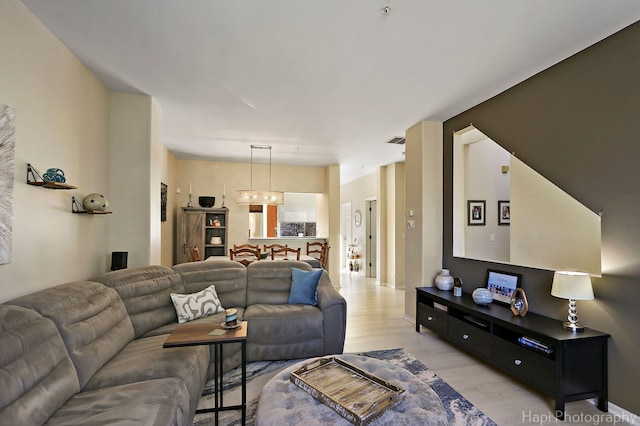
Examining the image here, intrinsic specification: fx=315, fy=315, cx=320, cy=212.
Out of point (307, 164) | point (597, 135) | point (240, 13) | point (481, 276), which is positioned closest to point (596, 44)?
point (597, 135)

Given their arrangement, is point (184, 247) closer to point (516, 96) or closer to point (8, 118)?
point (8, 118)

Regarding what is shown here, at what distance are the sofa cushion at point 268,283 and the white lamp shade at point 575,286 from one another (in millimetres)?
2475

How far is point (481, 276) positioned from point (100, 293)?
12.3 ft

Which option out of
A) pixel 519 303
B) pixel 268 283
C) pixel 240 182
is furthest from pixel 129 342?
pixel 240 182

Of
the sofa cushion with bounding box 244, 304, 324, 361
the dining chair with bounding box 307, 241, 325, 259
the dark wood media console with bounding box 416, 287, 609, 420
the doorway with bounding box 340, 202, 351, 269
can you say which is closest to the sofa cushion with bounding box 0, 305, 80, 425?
the sofa cushion with bounding box 244, 304, 324, 361

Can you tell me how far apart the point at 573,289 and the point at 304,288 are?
2.43 metres

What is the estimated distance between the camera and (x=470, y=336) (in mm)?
3193

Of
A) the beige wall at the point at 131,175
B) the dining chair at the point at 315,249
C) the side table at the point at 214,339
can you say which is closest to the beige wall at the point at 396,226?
the dining chair at the point at 315,249

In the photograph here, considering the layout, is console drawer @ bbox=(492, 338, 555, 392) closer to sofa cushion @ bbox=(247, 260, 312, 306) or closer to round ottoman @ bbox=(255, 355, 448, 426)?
round ottoman @ bbox=(255, 355, 448, 426)

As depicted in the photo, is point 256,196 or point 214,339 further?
point 256,196

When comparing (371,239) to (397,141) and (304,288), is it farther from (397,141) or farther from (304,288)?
(304,288)

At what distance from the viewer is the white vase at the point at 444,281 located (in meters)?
3.93

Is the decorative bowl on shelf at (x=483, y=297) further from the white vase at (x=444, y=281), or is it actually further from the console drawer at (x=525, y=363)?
the white vase at (x=444, y=281)

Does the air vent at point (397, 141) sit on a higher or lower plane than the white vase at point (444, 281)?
higher
